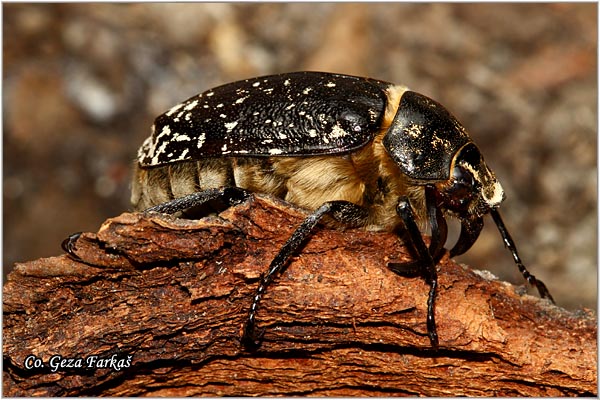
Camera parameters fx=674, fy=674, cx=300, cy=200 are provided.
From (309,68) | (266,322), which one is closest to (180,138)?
(266,322)

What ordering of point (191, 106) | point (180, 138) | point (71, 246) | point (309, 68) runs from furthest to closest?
point (309, 68), point (191, 106), point (180, 138), point (71, 246)

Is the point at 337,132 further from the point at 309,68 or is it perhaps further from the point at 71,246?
the point at 309,68

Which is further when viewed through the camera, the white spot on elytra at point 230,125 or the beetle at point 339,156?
the white spot on elytra at point 230,125

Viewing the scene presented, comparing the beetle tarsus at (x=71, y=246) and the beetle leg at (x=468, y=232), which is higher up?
the beetle leg at (x=468, y=232)

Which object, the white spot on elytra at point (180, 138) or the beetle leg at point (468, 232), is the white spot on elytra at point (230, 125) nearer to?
the white spot on elytra at point (180, 138)

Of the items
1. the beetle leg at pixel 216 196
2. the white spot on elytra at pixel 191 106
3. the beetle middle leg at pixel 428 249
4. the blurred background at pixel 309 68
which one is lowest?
the beetle middle leg at pixel 428 249

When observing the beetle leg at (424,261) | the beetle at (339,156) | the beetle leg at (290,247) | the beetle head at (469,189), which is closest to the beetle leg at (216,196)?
the beetle at (339,156)

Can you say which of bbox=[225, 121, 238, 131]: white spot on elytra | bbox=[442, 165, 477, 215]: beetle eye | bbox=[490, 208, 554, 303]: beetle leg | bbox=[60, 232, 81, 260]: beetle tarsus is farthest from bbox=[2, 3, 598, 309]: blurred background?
bbox=[60, 232, 81, 260]: beetle tarsus

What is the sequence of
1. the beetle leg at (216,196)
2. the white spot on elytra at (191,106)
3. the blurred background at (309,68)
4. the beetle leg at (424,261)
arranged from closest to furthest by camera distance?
1. the beetle leg at (424,261)
2. the beetle leg at (216,196)
3. the white spot on elytra at (191,106)
4. the blurred background at (309,68)
